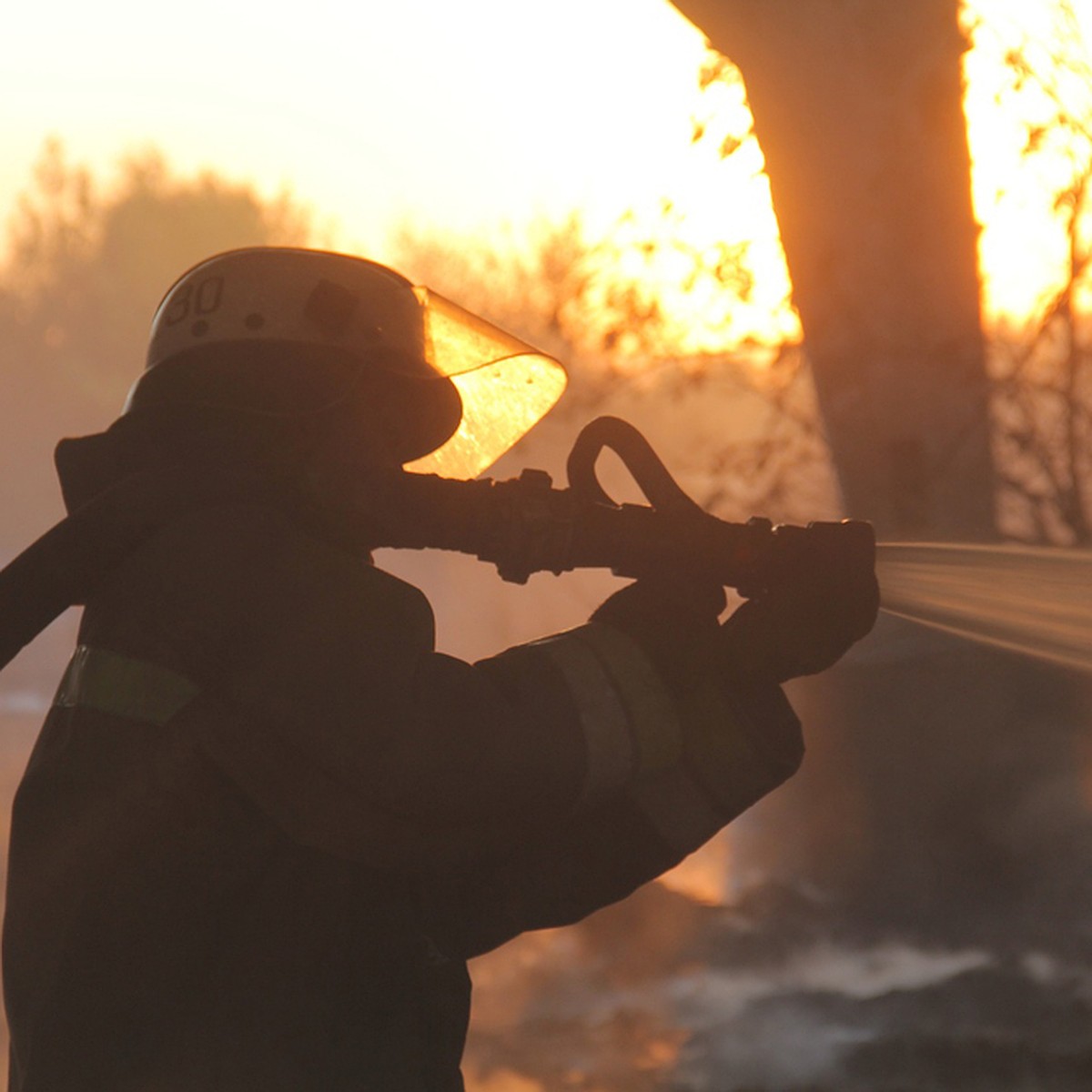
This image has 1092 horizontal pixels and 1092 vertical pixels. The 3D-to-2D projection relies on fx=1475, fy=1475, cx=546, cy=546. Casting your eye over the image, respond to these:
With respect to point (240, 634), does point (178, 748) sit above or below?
below

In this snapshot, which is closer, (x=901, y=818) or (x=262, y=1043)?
(x=262, y=1043)

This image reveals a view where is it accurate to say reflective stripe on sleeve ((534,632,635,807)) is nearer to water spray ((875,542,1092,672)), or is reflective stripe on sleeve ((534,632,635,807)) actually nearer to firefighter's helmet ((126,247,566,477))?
firefighter's helmet ((126,247,566,477))

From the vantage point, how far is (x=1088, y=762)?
3965 millimetres

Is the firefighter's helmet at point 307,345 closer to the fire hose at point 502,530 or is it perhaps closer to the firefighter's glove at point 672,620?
the fire hose at point 502,530

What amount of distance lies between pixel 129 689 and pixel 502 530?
43 centimetres

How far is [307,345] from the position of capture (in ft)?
5.69

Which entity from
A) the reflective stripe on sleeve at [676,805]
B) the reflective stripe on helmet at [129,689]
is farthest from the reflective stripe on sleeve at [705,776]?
the reflective stripe on helmet at [129,689]

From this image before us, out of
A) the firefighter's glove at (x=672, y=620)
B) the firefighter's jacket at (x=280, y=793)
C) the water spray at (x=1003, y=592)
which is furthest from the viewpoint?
the water spray at (x=1003, y=592)

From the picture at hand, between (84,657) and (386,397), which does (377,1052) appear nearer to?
(84,657)

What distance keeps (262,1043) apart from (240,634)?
0.44 meters

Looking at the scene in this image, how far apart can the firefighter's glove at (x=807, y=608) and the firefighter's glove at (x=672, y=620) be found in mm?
37

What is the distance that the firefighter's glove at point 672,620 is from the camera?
1.63m

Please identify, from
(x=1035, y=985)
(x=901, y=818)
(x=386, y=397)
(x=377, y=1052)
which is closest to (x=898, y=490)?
(x=901, y=818)

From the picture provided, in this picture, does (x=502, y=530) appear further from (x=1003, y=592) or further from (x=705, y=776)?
(x=1003, y=592)
